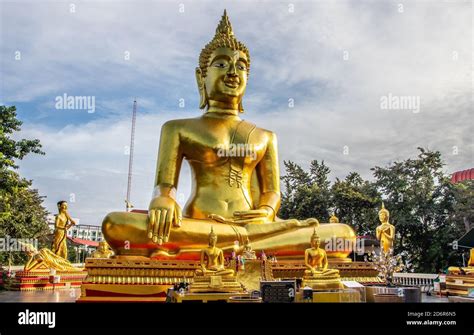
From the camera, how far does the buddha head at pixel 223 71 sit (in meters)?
9.05

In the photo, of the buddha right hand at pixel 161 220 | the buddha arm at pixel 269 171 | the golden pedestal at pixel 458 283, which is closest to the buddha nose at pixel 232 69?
the buddha arm at pixel 269 171

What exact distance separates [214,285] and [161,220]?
2048 mm

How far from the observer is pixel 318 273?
6.50 m

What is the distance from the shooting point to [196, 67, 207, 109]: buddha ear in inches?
376

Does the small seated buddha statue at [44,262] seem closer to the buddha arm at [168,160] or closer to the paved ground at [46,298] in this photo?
the paved ground at [46,298]

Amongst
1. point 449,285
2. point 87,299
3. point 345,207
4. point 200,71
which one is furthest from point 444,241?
point 87,299

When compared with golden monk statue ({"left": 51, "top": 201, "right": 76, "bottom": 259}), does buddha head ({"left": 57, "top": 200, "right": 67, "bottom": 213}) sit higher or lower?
higher

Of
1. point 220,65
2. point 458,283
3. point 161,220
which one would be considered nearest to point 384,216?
point 458,283

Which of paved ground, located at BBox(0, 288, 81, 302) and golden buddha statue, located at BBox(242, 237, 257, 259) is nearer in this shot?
golden buddha statue, located at BBox(242, 237, 257, 259)

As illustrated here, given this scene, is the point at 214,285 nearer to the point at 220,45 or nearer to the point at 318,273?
the point at 318,273

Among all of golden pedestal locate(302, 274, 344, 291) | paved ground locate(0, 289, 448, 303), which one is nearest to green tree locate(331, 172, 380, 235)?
paved ground locate(0, 289, 448, 303)

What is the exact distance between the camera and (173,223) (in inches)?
297

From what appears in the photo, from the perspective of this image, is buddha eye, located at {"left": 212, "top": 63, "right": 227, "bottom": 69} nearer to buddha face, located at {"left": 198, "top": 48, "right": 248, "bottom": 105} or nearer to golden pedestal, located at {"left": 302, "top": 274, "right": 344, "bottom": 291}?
buddha face, located at {"left": 198, "top": 48, "right": 248, "bottom": 105}

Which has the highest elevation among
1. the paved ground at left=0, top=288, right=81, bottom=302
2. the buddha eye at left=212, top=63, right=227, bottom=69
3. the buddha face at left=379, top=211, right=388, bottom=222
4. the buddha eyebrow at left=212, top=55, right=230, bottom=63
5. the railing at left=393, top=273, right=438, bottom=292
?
the buddha eyebrow at left=212, top=55, right=230, bottom=63
